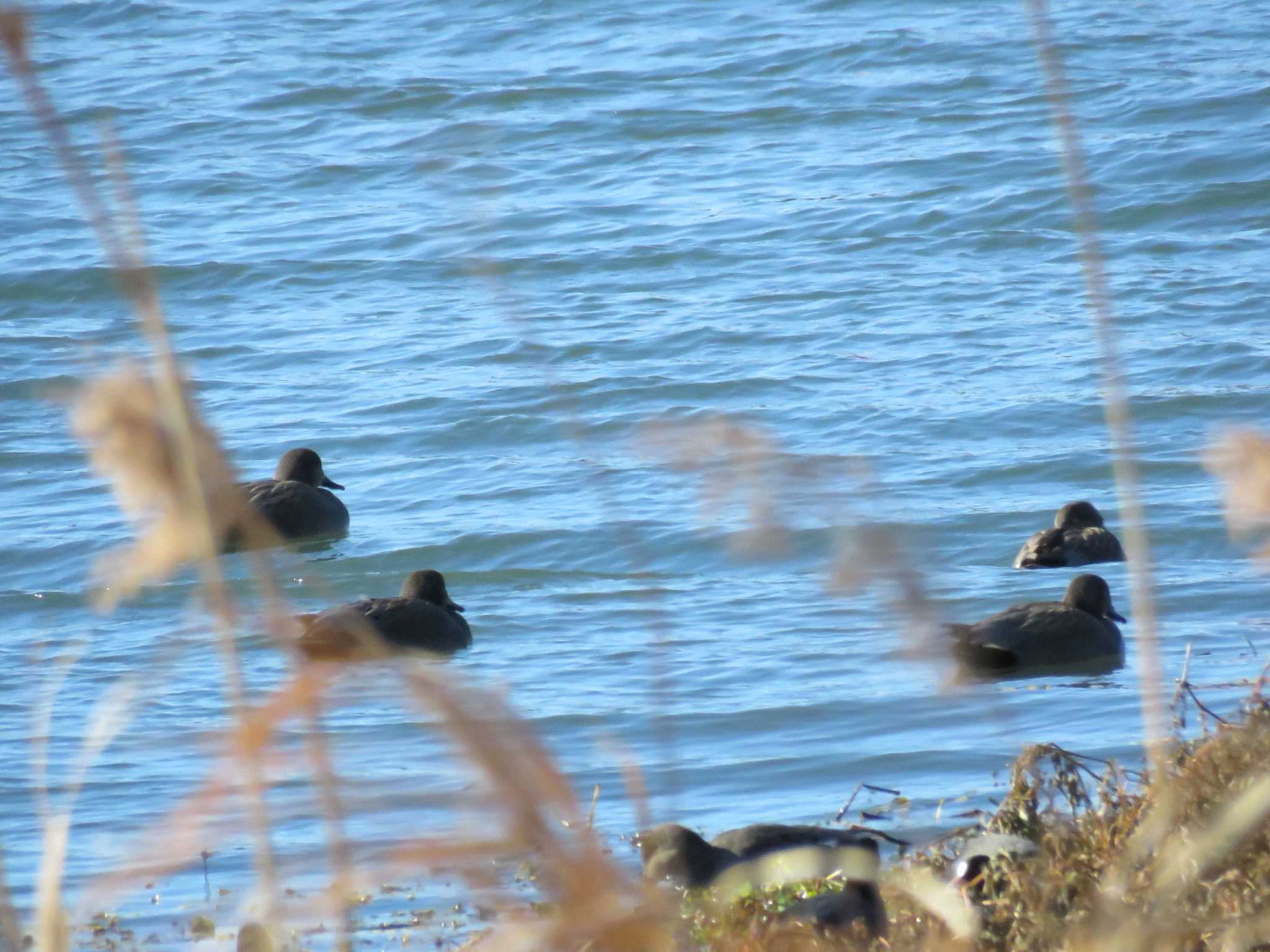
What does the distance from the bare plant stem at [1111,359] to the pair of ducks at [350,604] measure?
0.83m

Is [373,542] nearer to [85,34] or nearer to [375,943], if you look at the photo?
[375,943]

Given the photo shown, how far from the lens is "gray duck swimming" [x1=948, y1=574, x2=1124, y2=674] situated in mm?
8328

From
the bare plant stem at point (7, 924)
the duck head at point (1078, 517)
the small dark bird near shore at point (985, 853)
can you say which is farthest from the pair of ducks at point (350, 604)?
the duck head at point (1078, 517)

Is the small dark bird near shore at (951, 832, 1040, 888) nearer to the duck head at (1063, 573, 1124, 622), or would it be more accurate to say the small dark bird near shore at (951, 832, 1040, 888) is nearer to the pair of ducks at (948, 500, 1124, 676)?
the pair of ducks at (948, 500, 1124, 676)

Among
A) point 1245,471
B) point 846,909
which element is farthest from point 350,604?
point 1245,471

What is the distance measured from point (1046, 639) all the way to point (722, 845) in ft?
11.6

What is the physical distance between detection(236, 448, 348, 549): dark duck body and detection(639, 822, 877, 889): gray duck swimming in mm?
6426

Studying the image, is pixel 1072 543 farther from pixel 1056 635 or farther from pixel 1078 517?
pixel 1056 635

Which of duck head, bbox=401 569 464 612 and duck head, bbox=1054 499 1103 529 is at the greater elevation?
duck head, bbox=401 569 464 612

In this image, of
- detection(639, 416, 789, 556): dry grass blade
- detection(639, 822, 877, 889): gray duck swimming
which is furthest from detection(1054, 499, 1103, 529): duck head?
detection(639, 416, 789, 556): dry grass blade

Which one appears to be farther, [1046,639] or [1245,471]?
[1046,639]

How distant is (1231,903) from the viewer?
2.88 metres

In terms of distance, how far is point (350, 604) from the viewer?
27.2 ft

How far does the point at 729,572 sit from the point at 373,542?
8.67ft
